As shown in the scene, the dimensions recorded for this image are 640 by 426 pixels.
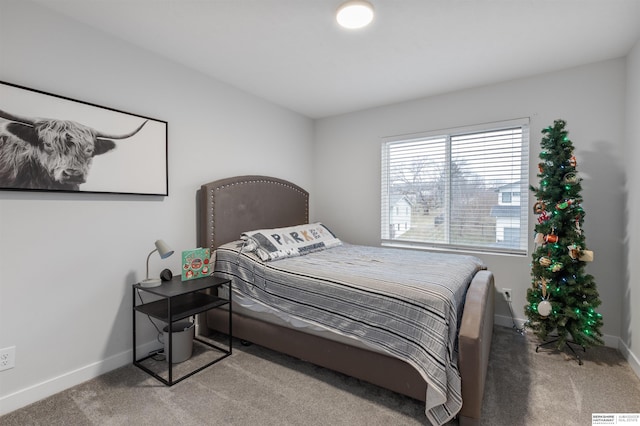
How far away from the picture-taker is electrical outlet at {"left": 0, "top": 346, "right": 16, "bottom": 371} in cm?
176

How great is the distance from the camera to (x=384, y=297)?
6.10ft

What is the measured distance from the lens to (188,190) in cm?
276

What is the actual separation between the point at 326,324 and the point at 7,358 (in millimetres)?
1911

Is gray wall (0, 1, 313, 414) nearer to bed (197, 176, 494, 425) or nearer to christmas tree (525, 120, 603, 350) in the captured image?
bed (197, 176, 494, 425)

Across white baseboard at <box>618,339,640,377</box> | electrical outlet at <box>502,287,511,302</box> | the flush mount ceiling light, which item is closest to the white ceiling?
the flush mount ceiling light

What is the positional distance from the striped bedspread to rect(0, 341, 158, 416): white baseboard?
3.08 feet

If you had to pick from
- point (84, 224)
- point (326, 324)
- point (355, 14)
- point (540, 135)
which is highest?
point (355, 14)

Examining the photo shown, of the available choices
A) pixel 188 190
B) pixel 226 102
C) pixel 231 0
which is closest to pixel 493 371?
pixel 188 190

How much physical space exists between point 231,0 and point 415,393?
2585mm

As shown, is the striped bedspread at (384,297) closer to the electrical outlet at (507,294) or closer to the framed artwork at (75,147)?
the electrical outlet at (507,294)

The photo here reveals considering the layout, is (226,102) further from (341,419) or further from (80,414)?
(341,419)

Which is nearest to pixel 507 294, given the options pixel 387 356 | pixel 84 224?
pixel 387 356

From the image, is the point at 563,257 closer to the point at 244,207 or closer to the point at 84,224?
the point at 244,207

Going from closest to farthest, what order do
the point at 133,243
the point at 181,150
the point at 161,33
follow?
the point at 161,33 < the point at 133,243 < the point at 181,150
